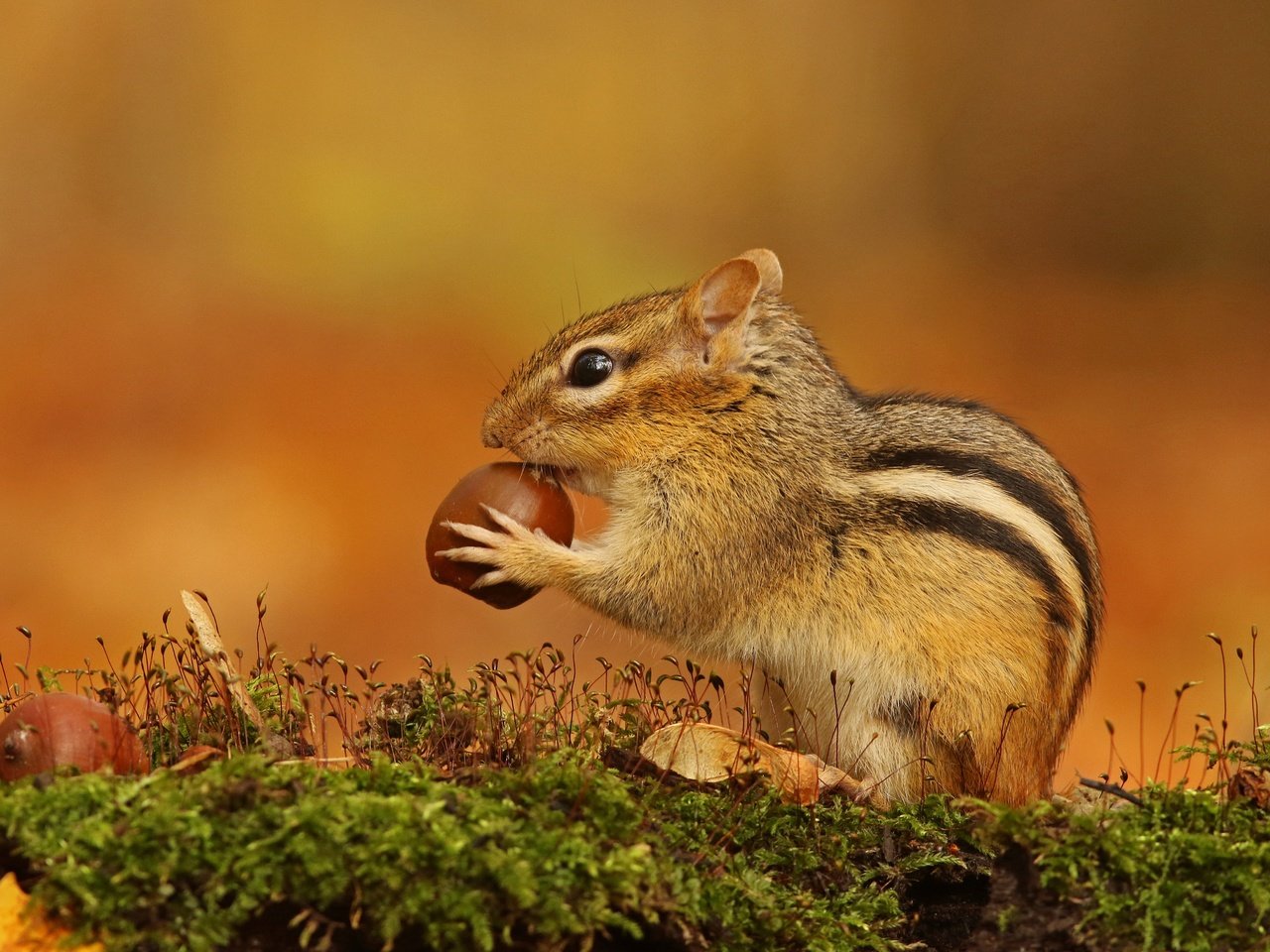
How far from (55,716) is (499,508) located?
147 centimetres

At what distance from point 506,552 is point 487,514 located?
0.43ft

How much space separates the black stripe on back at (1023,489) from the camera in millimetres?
3980

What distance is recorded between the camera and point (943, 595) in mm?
3812

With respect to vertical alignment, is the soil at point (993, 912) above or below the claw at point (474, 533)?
below

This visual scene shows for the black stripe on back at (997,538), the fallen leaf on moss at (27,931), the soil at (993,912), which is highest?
the black stripe on back at (997,538)

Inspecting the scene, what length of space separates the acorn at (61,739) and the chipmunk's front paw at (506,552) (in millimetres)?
1205

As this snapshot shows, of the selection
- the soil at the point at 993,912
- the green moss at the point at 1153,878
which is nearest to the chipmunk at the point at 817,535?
the soil at the point at 993,912

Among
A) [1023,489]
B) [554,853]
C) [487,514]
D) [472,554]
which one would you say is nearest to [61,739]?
[554,853]

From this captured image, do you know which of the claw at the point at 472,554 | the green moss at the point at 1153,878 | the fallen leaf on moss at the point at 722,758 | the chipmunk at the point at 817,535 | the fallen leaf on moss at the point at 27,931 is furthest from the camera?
the claw at the point at 472,554

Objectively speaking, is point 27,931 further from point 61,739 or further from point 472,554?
point 472,554

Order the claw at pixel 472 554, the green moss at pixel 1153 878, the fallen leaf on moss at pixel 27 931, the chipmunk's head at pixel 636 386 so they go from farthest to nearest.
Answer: the chipmunk's head at pixel 636 386
the claw at pixel 472 554
the green moss at pixel 1153 878
the fallen leaf on moss at pixel 27 931

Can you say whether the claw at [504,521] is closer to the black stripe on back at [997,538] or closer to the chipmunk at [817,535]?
the chipmunk at [817,535]

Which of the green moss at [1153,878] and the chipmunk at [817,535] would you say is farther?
the chipmunk at [817,535]

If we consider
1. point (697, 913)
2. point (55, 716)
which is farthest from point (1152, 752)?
point (55, 716)
